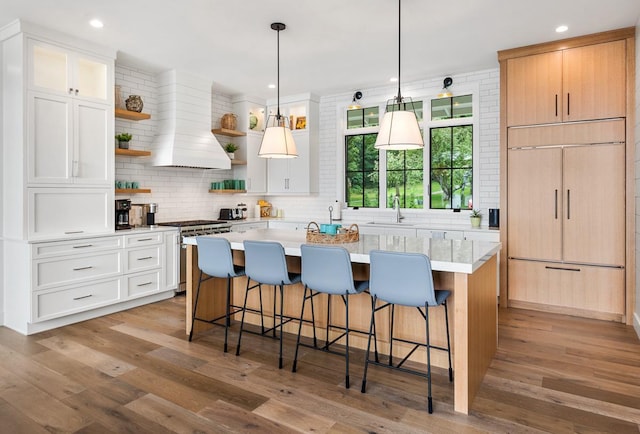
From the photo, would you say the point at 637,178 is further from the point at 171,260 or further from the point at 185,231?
the point at 171,260

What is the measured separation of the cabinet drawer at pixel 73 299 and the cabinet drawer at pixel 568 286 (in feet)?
14.7

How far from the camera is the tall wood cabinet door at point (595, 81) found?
420cm

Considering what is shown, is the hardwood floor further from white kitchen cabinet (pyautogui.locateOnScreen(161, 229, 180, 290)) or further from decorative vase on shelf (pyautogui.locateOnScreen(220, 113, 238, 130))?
decorative vase on shelf (pyautogui.locateOnScreen(220, 113, 238, 130))

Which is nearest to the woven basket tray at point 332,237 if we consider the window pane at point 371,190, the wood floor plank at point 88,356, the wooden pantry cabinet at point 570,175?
the wood floor plank at point 88,356

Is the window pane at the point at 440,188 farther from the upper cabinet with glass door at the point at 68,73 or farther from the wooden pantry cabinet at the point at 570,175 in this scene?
the upper cabinet with glass door at the point at 68,73

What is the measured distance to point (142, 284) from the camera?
4.81 meters

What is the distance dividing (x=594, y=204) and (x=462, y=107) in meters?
2.10

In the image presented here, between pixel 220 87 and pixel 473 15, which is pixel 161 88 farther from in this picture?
pixel 473 15

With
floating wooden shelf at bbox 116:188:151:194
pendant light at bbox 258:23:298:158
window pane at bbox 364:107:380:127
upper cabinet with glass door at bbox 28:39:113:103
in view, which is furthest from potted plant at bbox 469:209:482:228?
upper cabinet with glass door at bbox 28:39:113:103

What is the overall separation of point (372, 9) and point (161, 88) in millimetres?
3198

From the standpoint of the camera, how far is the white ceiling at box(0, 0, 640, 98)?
3.59 meters

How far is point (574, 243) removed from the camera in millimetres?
4441

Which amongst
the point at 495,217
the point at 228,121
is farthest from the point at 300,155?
the point at 495,217

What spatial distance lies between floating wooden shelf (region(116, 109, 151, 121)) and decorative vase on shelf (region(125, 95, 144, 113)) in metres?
0.09
